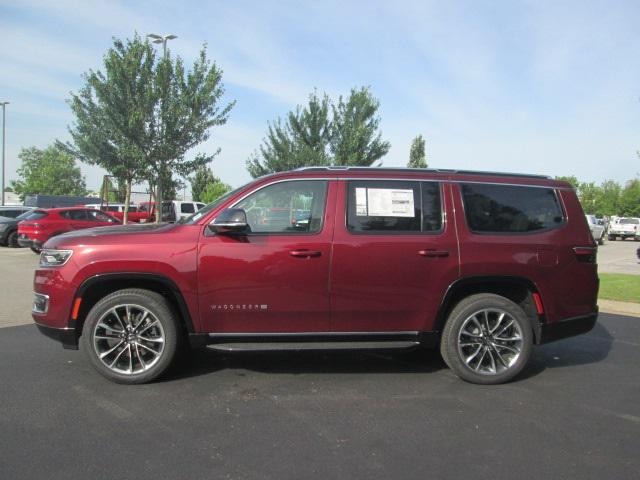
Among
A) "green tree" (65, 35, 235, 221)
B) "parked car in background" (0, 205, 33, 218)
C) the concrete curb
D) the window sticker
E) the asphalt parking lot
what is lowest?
the asphalt parking lot

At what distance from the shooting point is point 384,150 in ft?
87.4

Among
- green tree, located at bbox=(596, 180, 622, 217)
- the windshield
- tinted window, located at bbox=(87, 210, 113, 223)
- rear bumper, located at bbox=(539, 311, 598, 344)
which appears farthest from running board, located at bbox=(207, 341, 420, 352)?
green tree, located at bbox=(596, 180, 622, 217)

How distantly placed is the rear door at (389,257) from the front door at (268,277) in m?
0.15

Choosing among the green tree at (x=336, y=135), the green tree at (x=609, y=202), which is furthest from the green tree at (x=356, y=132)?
the green tree at (x=609, y=202)

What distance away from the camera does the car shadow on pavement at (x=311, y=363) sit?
4.86 metres

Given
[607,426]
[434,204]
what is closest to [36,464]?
[434,204]

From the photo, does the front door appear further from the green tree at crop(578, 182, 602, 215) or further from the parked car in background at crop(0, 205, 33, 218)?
the green tree at crop(578, 182, 602, 215)

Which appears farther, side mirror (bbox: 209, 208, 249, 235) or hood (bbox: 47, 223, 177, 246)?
hood (bbox: 47, 223, 177, 246)

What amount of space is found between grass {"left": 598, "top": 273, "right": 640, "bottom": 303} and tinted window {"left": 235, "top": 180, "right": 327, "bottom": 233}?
7.04 m

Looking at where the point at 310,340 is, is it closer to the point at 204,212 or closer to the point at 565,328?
the point at 204,212

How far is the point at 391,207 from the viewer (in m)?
4.52

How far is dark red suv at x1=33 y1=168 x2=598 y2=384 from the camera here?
168 inches

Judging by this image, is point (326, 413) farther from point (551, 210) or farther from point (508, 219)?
point (551, 210)

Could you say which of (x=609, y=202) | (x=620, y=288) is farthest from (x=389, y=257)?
→ (x=609, y=202)
